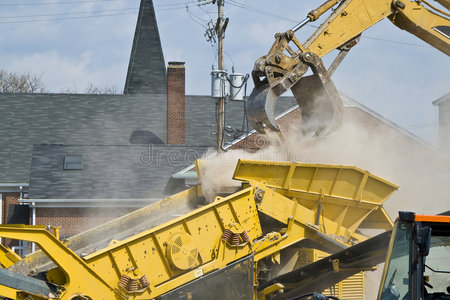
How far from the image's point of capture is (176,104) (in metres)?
26.6

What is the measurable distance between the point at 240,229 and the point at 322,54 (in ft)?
9.26

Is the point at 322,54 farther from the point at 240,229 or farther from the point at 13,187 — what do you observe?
→ the point at 13,187

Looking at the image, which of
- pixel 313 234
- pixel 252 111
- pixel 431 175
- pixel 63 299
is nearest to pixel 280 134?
pixel 252 111

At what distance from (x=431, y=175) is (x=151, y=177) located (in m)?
12.1

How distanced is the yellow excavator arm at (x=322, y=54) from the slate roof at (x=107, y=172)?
44.1 feet

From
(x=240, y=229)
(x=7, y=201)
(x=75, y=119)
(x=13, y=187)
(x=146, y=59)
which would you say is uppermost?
(x=146, y=59)

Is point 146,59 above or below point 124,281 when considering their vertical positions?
above

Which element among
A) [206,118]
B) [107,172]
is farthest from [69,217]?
[206,118]

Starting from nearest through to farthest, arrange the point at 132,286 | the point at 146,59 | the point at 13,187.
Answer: the point at 132,286
the point at 13,187
the point at 146,59

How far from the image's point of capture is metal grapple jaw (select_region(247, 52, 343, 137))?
864 centimetres

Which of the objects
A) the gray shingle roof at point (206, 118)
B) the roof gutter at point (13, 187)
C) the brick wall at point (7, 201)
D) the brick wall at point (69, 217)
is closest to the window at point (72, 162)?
the roof gutter at point (13, 187)

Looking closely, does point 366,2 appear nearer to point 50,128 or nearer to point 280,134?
point 280,134

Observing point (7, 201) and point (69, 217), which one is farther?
point (7, 201)

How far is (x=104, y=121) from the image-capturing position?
27500mm
